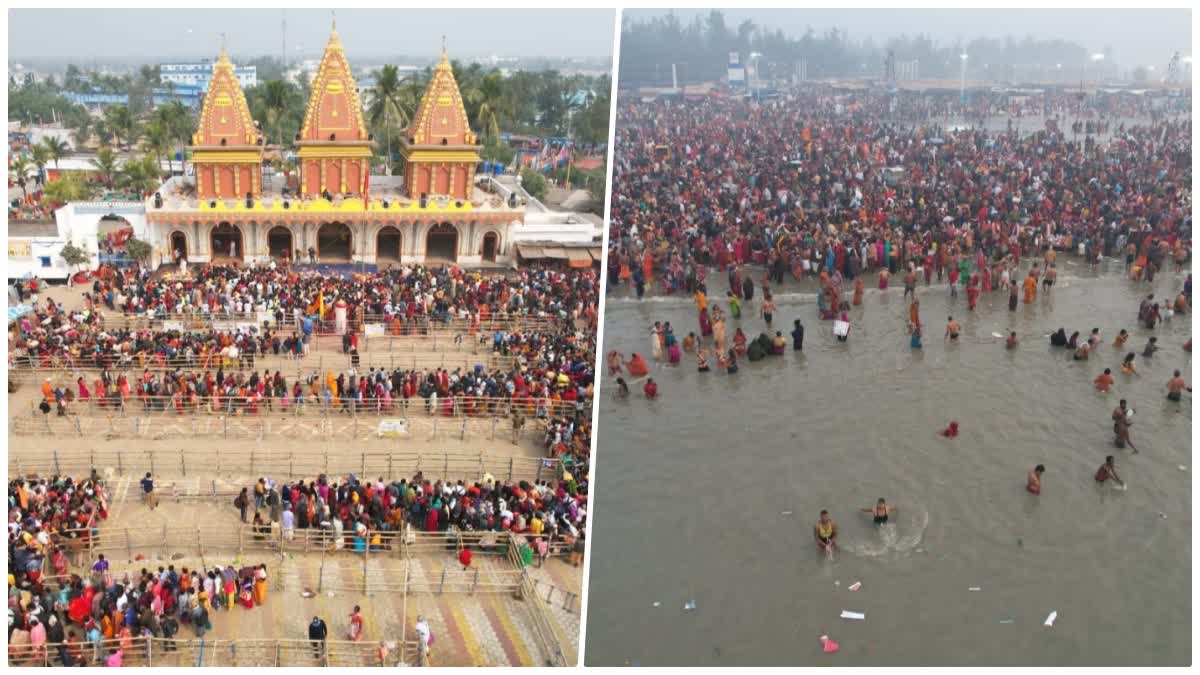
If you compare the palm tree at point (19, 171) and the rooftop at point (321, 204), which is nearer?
the rooftop at point (321, 204)

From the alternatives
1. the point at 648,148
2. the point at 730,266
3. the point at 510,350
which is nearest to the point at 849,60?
the point at 648,148

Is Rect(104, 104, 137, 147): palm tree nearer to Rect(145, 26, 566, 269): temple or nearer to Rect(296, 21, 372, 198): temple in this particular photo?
Rect(145, 26, 566, 269): temple

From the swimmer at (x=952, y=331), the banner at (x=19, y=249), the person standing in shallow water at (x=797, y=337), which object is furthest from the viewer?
the banner at (x=19, y=249)

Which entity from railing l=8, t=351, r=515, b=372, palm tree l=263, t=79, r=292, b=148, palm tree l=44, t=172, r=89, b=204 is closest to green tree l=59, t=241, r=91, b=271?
railing l=8, t=351, r=515, b=372

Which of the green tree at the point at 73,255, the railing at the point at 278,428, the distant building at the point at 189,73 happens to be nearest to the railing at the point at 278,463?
the railing at the point at 278,428

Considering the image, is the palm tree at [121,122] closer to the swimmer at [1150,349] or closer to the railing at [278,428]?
the railing at [278,428]

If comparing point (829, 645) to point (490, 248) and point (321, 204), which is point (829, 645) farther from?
point (321, 204)
